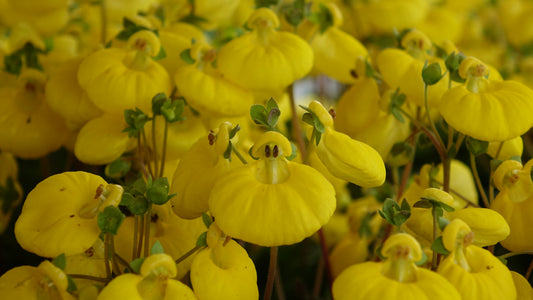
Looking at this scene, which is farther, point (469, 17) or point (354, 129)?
point (469, 17)

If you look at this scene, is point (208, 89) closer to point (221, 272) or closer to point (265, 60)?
point (265, 60)

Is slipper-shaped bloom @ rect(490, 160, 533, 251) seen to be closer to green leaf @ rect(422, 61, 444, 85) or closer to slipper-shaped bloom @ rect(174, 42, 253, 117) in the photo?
green leaf @ rect(422, 61, 444, 85)

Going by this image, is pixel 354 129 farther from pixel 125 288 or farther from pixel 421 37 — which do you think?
pixel 125 288

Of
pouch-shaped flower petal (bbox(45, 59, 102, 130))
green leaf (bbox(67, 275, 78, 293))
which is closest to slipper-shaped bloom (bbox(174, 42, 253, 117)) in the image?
pouch-shaped flower petal (bbox(45, 59, 102, 130))

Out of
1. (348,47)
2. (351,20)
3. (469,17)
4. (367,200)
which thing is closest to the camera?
(348,47)

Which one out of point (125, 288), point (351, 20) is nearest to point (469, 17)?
point (351, 20)

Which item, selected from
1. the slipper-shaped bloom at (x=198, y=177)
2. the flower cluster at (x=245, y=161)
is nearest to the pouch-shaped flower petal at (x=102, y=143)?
the flower cluster at (x=245, y=161)

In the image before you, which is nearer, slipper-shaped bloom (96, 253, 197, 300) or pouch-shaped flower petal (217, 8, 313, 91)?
slipper-shaped bloom (96, 253, 197, 300)
